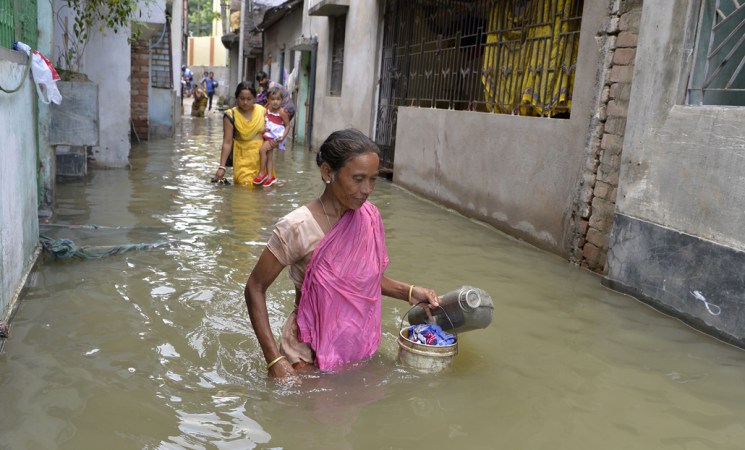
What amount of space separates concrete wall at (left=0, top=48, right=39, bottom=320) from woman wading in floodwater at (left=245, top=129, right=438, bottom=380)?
1.63 meters

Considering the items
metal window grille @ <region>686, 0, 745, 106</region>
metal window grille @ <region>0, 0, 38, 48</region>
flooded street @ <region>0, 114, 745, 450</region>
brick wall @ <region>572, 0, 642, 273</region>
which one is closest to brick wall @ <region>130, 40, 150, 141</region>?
flooded street @ <region>0, 114, 745, 450</region>

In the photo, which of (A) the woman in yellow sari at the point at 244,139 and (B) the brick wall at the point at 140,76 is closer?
(A) the woman in yellow sari at the point at 244,139

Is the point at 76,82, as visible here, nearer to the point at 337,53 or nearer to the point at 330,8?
the point at 330,8

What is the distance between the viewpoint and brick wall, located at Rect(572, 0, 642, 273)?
211 inches

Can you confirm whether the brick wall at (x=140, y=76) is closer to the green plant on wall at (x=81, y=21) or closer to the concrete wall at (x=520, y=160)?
the green plant on wall at (x=81, y=21)

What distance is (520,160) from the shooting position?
691cm

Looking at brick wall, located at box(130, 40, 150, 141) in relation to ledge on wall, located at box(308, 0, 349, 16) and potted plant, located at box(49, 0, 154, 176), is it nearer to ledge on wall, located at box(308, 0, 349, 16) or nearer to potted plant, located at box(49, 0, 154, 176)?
potted plant, located at box(49, 0, 154, 176)

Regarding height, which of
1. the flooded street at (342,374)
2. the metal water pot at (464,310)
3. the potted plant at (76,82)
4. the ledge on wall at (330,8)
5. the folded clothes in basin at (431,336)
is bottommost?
the flooded street at (342,374)

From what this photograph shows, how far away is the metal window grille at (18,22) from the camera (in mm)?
3932

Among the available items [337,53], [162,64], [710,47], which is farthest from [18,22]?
[162,64]

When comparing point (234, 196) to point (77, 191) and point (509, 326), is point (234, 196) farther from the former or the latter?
point (509, 326)

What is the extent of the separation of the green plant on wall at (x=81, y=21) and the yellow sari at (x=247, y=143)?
1.96 meters

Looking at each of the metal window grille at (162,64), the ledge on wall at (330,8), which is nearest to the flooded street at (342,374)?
the ledge on wall at (330,8)

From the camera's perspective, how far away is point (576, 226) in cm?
588
